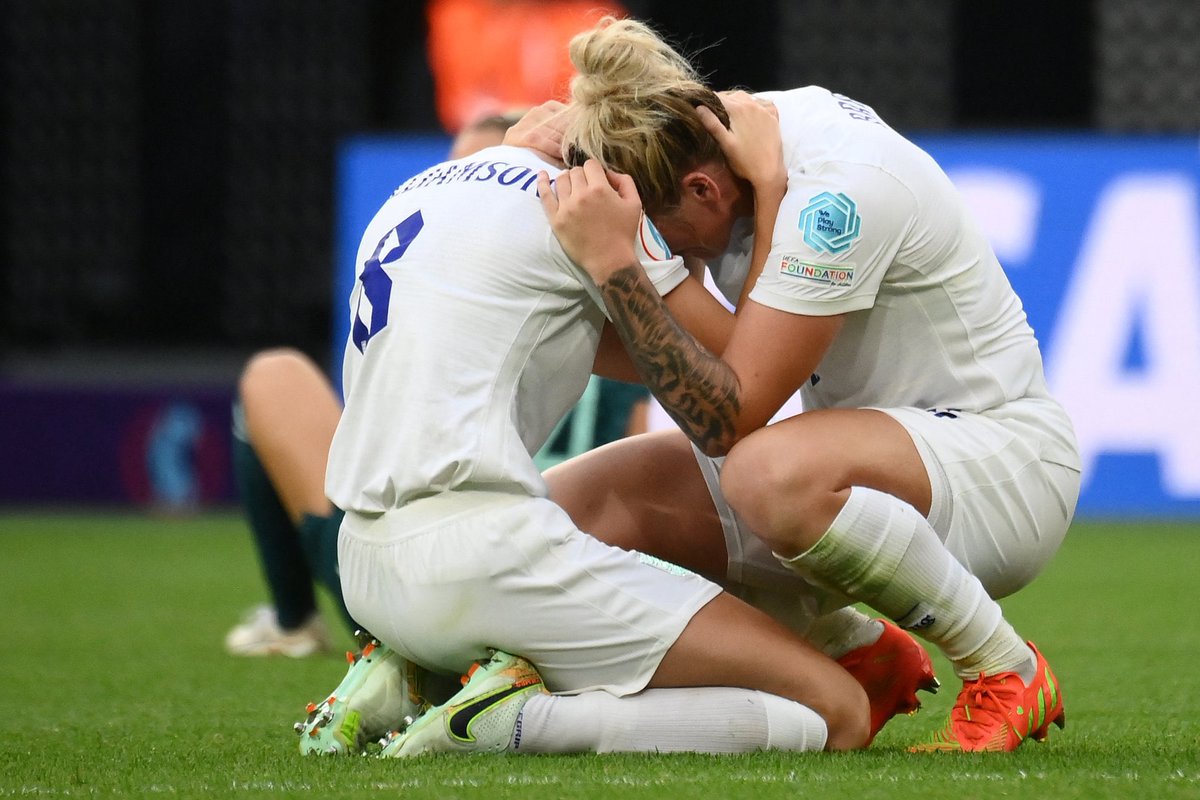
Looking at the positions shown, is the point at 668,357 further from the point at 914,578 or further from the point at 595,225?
the point at 914,578

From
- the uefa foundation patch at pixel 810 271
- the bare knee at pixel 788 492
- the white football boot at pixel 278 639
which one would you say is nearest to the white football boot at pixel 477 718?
the bare knee at pixel 788 492

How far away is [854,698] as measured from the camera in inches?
88.0

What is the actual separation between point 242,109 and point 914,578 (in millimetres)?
6534

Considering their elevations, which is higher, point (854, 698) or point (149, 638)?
point (854, 698)

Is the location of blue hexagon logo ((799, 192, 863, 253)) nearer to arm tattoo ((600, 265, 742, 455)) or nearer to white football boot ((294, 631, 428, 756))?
arm tattoo ((600, 265, 742, 455))

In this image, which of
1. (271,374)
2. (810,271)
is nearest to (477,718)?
(810,271)

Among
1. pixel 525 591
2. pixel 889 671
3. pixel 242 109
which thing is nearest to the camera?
pixel 525 591

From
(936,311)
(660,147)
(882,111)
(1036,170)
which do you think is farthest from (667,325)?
(882,111)

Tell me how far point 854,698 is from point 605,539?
1.53 ft

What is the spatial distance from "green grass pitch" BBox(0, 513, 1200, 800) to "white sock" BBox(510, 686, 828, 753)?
0.04 m

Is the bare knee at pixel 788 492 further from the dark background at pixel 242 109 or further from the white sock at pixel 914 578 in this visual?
the dark background at pixel 242 109

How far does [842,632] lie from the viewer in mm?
2475

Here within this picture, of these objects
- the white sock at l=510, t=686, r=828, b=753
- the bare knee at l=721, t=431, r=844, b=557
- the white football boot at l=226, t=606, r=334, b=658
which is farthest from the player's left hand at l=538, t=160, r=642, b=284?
the white football boot at l=226, t=606, r=334, b=658

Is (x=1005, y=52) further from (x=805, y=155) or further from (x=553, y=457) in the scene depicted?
(x=805, y=155)
